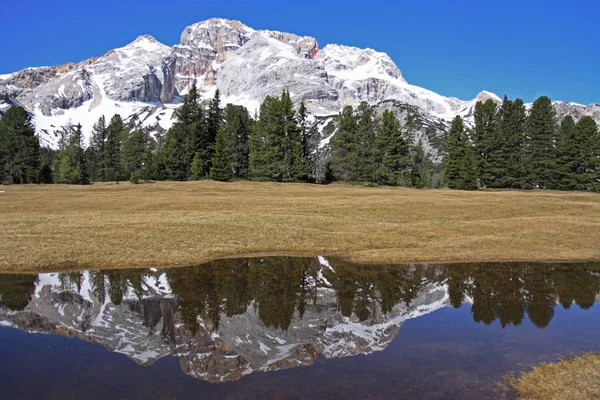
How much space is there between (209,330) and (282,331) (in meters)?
2.58

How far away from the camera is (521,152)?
9481 centimetres

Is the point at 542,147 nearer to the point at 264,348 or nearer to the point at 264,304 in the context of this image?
the point at 264,304

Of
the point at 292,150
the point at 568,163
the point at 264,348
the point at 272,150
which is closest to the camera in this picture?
the point at 264,348

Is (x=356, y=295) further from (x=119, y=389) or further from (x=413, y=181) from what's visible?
(x=413, y=181)

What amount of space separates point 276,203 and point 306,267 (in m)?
27.4

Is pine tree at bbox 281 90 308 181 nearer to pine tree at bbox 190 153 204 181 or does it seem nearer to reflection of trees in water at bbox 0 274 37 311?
pine tree at bbox 190 153 204 181

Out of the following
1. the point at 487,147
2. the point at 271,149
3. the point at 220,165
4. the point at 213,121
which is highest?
the point at 213,121

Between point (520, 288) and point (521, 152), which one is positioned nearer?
point (520, 288)

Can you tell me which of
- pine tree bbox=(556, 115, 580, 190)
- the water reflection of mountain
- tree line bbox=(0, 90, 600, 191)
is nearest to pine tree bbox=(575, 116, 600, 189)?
tree line bbox=(0, 90, 600, 191)

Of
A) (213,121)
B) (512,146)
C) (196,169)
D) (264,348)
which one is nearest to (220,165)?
(196,169)

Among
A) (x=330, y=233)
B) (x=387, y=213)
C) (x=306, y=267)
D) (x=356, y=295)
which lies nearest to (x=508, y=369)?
(x=356, y=295)

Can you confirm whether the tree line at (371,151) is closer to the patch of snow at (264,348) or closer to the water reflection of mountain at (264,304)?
the water reflection of mountain at (264,304)

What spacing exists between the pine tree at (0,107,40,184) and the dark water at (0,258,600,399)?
85968 millimetres

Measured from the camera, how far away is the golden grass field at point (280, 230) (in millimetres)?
27594
